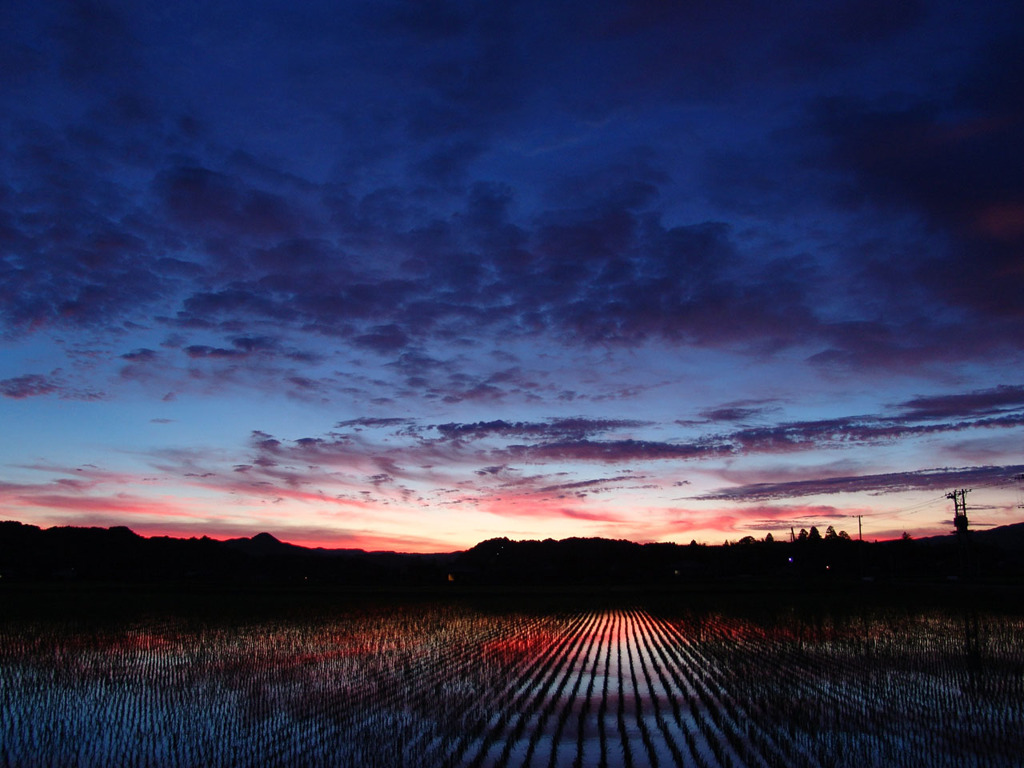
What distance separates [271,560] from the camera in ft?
356

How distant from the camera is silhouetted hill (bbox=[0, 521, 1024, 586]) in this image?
79062 millimetres

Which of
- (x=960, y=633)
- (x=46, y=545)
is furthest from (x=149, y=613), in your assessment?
(x=46, y=545)

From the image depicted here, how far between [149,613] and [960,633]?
30353mm

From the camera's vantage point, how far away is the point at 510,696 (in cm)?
1143

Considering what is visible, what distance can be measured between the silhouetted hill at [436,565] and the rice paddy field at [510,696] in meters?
52.5

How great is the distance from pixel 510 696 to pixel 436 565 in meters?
76.5

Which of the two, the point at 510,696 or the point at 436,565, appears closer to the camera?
the point at 510,696

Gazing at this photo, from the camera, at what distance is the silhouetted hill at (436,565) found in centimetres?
7906

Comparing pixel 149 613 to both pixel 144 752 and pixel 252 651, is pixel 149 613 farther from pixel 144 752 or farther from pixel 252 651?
pixel 144 752

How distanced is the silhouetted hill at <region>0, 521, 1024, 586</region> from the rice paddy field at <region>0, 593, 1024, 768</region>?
172 feet

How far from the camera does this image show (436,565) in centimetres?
8544

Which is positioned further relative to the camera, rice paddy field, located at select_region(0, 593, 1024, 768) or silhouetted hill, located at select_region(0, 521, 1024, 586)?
silhouetted hill, located at select_region(0, 521, 1024, 586)

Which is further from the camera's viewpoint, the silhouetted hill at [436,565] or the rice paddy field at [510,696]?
the silhouetted hill at [436,565]

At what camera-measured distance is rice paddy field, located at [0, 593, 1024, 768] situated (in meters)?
8.25
